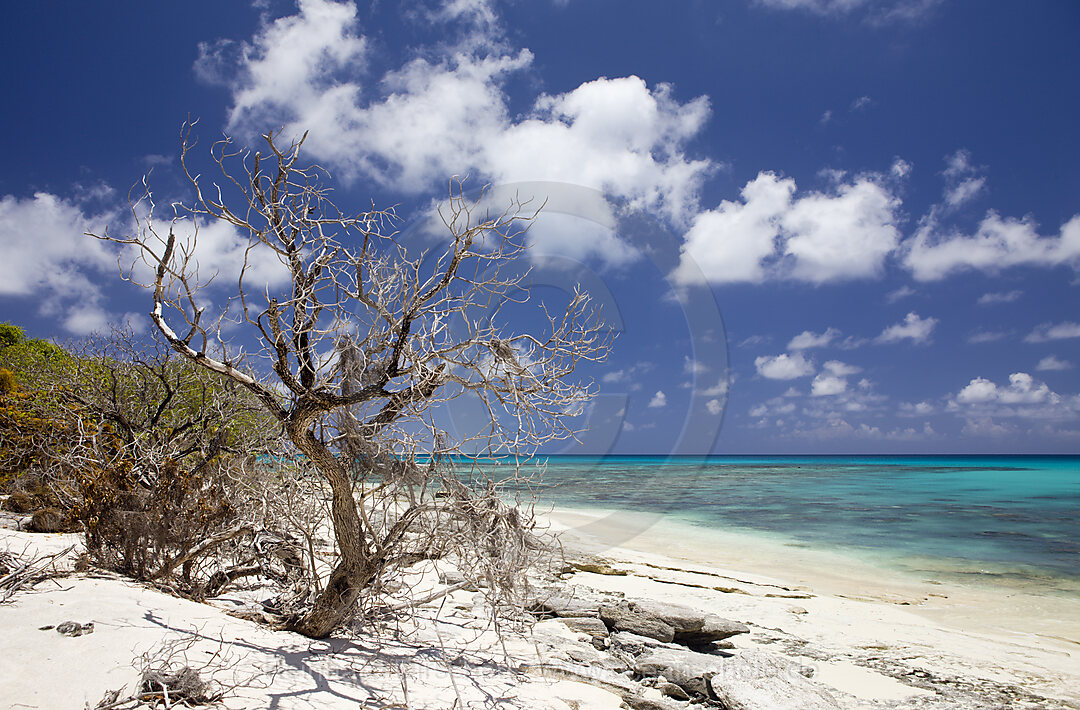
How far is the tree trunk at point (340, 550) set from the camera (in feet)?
13.8

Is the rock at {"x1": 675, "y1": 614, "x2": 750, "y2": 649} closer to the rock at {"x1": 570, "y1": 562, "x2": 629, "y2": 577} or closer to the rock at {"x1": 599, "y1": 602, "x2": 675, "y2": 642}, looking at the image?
the rock at {"x1": 599, "y1": 602, "x2": 675, "y2": 642}

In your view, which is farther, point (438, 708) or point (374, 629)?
point (374, 629)

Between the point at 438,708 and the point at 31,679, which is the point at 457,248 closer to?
the point at 438,708

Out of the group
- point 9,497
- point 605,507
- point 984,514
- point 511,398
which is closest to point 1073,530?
point 984,514

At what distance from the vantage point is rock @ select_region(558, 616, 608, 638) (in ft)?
20.5

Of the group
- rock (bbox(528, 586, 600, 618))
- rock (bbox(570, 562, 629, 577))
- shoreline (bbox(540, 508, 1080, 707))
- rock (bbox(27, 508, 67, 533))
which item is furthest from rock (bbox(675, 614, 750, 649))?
rock (bbox(27, 508, 67, 533))

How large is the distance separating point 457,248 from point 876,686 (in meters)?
5.89

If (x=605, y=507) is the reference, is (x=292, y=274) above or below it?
above

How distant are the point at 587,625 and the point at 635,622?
0.54 metres

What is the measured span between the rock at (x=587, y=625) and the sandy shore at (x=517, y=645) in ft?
0.51

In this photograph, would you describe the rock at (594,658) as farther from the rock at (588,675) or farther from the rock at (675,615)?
the rock at (675,615)

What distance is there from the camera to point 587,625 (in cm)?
639

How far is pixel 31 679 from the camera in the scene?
3027 mm

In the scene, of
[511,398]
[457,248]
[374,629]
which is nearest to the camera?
[457,248]
